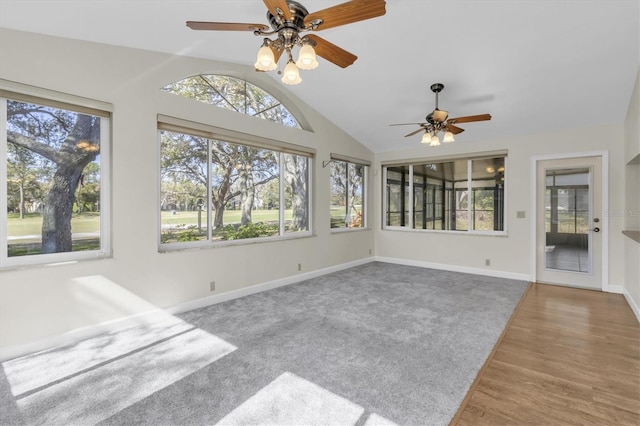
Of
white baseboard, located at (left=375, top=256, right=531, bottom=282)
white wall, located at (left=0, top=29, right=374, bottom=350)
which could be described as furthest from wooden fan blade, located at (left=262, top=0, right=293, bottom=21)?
white baseboard, located at (left=375, top=256, right=531, bottom=282)

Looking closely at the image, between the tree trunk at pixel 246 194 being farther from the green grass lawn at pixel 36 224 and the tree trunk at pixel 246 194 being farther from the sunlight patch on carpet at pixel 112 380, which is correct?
the sunlight patch on carpet at pixel 112 380

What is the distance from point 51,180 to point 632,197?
6892 mm

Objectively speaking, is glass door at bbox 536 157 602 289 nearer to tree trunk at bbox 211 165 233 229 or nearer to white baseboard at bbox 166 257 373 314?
white baseboard at bbox 166 257 373 314

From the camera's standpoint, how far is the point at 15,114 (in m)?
2.69

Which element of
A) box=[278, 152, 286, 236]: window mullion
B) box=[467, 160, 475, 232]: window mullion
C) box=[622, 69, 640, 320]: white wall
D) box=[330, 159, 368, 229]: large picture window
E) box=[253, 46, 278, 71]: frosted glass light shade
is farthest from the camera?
box=[330, 159, 368, 229]: large picture window

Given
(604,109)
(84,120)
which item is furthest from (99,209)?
(604,109)

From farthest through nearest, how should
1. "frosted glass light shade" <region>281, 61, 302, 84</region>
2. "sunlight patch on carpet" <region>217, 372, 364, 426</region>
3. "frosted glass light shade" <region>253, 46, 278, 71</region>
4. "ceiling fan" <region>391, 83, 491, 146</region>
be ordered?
"ceiling fan" <region>391, 83, 491, 146</region> < "frosted glass light shade" <region>281, 61, 302, 84</region> < "frosted glass light shade" <region>253, 46, 278, 71</region> < "sunlight patch on carpet" <region>217, 372, 364, 426</region>

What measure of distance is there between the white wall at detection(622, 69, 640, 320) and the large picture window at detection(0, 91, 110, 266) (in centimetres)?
572

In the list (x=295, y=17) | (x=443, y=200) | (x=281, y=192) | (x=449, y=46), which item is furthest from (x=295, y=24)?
(x=443, y=200)

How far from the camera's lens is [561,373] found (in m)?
2.36

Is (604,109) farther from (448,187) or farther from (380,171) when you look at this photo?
(380,171)

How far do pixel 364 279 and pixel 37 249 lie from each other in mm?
4270

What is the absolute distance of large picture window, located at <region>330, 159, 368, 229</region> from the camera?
6.07 m

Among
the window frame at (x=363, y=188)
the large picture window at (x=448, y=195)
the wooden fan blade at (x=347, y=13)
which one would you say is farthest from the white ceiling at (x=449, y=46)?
the window frame at (x=363, y=188)
